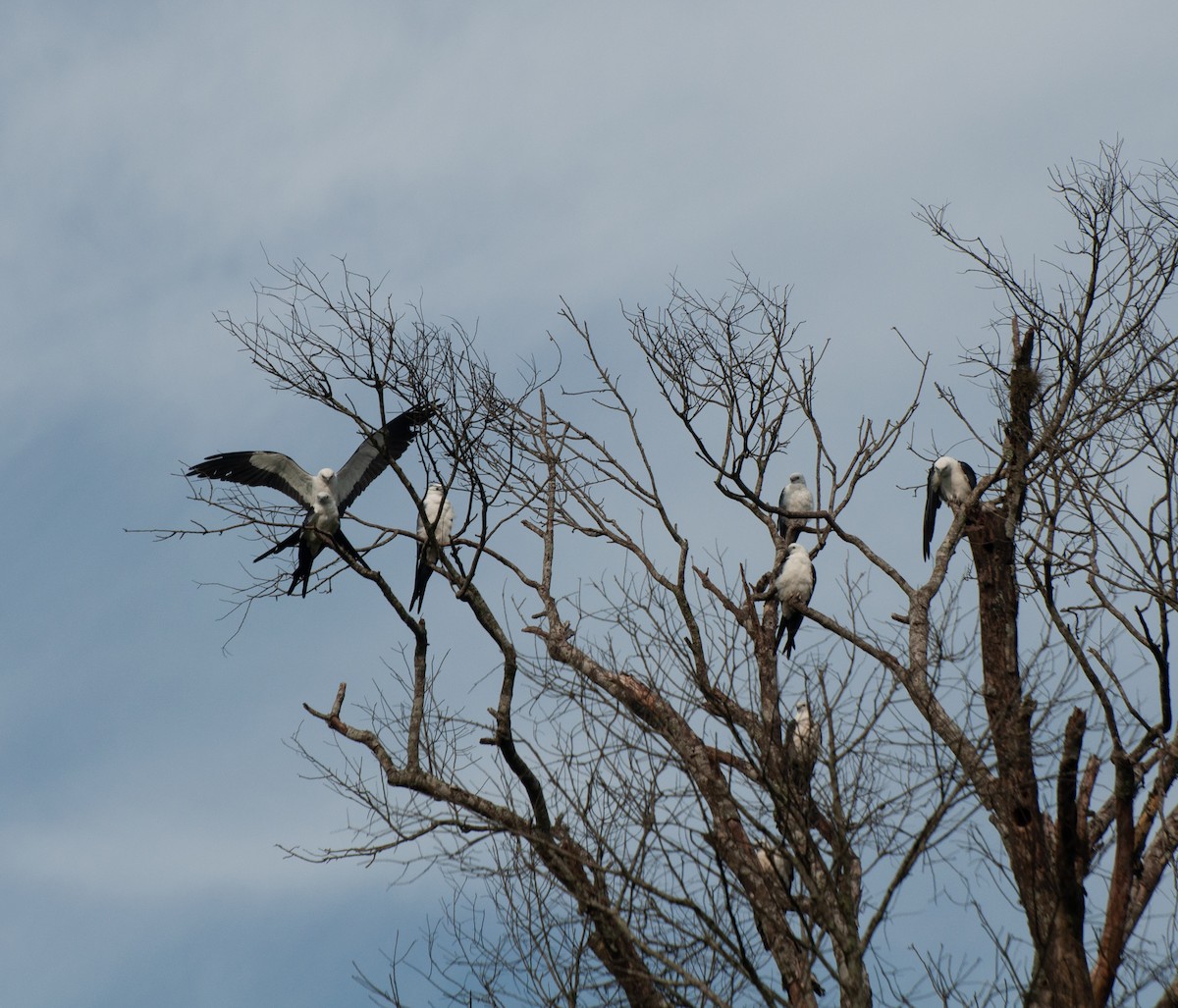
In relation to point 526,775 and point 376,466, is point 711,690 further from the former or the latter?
point 376,466

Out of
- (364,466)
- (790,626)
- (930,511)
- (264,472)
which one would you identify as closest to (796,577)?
(790,626)

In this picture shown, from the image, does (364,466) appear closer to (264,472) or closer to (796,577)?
(264,472)

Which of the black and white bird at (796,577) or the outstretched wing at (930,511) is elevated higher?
the outstretched wing at (930,511)

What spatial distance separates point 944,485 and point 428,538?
16.0 feet

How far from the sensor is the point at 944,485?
9.83 m

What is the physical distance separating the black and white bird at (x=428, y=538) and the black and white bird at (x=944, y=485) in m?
3.56

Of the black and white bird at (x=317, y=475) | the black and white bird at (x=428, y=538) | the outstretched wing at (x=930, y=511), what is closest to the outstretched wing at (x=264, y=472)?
the black and white bird at (x=317, y=475)

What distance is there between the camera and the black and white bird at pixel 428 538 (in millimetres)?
6344

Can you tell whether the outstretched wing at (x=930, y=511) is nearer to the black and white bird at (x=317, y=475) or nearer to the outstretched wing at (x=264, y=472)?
the black and white bird at (x=317, y=475)

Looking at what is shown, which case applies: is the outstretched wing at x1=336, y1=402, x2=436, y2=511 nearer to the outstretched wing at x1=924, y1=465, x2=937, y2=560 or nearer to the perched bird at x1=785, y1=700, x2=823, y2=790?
the outstretched wing at x1=924, y1=465, x2=937, y2=560

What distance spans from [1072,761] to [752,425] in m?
2.93

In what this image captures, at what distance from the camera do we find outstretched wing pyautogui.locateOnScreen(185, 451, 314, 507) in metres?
9.44

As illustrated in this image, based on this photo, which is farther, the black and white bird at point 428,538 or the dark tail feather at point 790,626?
the dark tail feather at point 790,626

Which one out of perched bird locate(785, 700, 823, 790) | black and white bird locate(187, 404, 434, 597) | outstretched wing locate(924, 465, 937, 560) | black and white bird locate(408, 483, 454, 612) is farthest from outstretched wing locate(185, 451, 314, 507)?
perched bird locate(785, 700, 823, 790)
